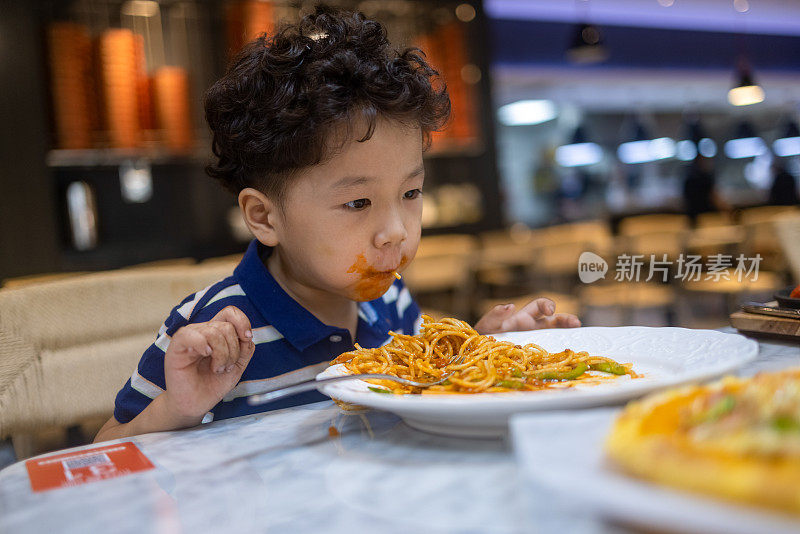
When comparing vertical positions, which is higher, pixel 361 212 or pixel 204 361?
pixel 361 212

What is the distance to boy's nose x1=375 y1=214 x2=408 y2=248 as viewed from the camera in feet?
3.46

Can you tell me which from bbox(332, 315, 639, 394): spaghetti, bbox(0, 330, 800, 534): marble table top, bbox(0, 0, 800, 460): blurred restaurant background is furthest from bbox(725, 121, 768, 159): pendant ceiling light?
bbox(0, 330, 800, 534): marble table top

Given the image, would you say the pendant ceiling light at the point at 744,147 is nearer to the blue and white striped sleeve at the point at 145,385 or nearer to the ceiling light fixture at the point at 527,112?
the ceiling light fixture at the point at 527,112

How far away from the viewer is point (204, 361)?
951 mm

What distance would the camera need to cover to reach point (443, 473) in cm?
60

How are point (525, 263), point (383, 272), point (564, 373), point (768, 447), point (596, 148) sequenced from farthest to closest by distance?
point (596, 148)
point (525, 263)
point (383, 272)
point (564, 373)
point (768, 447)

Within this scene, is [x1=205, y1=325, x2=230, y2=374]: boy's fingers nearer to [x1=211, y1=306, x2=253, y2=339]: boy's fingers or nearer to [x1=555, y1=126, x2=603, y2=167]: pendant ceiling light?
[x1=211, y1=306, x2=253, y2=339]: boy's fingers

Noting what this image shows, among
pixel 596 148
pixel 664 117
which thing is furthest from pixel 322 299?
pixel 664 117

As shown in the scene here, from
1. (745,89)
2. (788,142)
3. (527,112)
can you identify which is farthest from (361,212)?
(788,142)

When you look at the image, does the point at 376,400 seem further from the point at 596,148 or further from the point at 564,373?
the point at 596,148

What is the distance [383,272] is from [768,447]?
2.56 feet

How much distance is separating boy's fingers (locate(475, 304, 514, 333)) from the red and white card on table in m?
0.70

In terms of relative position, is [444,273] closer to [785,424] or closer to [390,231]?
[390,231]

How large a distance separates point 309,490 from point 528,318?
0.74 m
